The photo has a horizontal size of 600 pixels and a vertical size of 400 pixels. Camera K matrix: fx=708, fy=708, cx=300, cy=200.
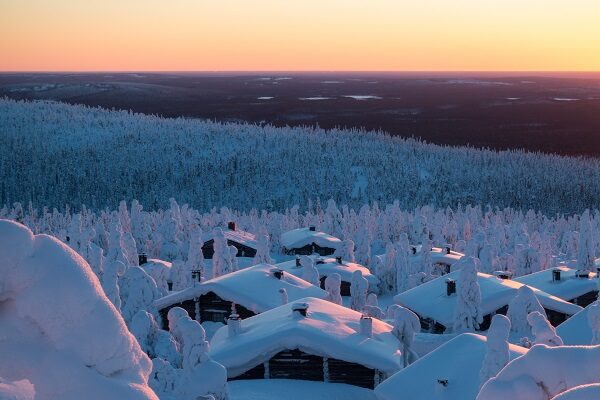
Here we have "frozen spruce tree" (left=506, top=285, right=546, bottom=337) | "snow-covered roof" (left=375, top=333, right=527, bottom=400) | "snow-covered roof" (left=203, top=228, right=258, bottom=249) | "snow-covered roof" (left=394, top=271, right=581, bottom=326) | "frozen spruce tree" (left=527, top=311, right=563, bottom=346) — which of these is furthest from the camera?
"snow-covered roof" (left=203, top=228, right=258, bottom=249)

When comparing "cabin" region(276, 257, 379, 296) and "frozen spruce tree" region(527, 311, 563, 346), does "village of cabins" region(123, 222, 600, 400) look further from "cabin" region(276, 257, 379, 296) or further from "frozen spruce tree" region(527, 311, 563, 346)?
"cabin" region(276, 257, 379, 296)

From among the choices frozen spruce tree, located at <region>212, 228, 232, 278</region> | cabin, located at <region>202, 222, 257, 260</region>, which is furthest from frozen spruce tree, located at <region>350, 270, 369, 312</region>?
cabin, located at <region>202, 222, 257, 260</region>

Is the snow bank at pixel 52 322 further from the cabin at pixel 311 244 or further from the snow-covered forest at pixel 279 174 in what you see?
the snow-covered forest at pixel 279 174

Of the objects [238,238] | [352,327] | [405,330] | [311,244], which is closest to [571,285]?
[405,330]

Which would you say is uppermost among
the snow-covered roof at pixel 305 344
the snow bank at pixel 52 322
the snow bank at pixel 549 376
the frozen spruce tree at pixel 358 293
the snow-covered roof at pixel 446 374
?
the snow bank at pixel 52 322

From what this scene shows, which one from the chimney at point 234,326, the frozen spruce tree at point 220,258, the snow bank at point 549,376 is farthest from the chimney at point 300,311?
the frozen spruce tree at point 220,258

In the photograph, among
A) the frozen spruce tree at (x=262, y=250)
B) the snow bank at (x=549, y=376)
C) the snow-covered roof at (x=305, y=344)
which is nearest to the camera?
the snow bank at (x=549, y=376)

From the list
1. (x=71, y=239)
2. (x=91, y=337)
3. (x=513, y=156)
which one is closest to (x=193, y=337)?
(x=91, y=337)
